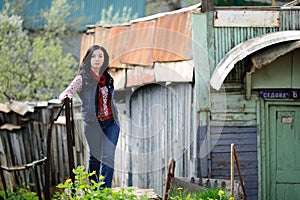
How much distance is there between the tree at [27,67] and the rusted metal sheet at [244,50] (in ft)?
33.8

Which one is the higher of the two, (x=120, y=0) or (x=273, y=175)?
(x=120, y=0)

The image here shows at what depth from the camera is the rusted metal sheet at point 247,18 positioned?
31.4ft

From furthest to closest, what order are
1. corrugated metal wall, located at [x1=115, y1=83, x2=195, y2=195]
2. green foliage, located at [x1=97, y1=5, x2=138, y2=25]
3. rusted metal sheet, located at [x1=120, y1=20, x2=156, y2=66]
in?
green foliage, located at [x1=97, y1=5, x2=138, y2=25], rusted metal sheet, located at [x1=120, y1=20, x2=156, y2=66], corrugated metal wall, located at [x1=115, y1=83, x2=195, y2=195]

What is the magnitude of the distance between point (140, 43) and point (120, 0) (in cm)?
1481

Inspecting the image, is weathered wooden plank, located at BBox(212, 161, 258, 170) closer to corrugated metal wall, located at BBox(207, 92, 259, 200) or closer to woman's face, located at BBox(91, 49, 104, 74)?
corrugated metal wall, located at BBox(207, 92, 259, 200)

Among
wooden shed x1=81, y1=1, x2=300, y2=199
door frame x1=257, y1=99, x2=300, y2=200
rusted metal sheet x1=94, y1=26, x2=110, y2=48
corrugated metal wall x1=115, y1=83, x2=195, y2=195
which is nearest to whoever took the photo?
wooden shed x1=81, y1=1, x2=300, y2=199

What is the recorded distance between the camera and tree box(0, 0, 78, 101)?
61.7ft

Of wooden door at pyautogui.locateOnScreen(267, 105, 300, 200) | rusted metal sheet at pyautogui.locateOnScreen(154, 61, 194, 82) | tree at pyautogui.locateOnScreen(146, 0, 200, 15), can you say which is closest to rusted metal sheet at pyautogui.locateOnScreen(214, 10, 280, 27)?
rusted metal sheet at pyautogui.locateOnScreen(154, 61, 194, 82)

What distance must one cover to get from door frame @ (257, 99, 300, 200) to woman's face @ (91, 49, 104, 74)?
2928mm

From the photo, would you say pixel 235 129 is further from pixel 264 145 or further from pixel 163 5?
pixel 163 5

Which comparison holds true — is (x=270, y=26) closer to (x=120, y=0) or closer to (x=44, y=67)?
(x=44, y=67)

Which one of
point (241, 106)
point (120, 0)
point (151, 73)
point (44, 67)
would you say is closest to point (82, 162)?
point (151, 73)

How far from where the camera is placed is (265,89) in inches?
382

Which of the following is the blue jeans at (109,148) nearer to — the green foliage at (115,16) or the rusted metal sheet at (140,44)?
the rusted metal sheet at (140,44)
